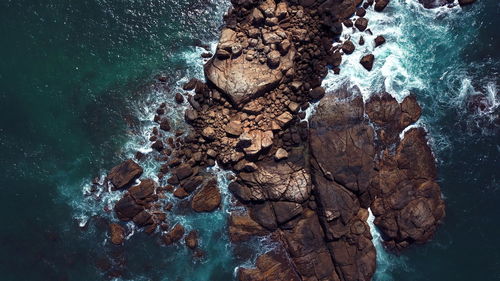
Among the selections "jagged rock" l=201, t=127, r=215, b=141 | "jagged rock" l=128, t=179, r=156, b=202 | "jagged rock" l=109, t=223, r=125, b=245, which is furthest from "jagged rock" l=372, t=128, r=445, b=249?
"jagged rock" l=109, t=223, r=125, b=245

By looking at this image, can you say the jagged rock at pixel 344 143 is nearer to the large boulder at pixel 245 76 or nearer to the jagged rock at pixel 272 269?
the large boulder at pixel 245 76

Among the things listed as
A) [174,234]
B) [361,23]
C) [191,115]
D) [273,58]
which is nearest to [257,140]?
[191,115]

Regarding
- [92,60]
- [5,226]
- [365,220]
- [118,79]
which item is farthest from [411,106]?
[5,226]

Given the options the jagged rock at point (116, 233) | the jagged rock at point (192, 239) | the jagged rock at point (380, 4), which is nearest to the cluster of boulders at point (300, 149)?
the jagged rock at point (380, 4)

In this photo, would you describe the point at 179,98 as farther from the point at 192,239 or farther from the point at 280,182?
the point at 192,239

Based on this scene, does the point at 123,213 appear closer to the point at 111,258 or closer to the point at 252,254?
the point at 111,258
